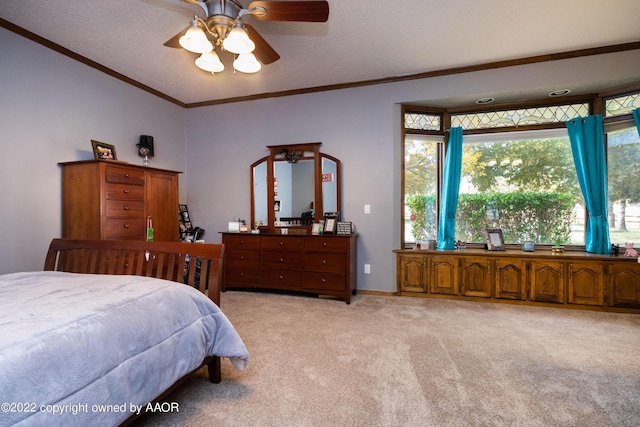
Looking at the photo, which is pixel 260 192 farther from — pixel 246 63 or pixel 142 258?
pixel 142 258

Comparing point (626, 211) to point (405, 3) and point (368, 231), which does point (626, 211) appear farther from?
point (405, 3)

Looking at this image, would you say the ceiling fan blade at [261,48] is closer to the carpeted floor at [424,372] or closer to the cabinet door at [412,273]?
the carpeted floor at [424,372]

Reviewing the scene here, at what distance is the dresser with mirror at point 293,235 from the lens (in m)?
3.78

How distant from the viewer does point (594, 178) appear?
359cm

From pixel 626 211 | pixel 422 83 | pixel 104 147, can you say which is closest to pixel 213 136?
pixel 104 147

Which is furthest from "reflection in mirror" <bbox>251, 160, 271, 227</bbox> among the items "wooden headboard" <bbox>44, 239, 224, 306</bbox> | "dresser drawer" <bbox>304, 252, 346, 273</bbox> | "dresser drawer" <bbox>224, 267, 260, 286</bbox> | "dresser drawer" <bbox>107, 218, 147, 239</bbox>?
"wooden headboard" <bbox>44, 239, 224, 306</bbox>

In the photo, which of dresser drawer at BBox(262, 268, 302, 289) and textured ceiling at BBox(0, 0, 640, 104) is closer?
textured ceiling at BBox(0, 0, 640, 104)

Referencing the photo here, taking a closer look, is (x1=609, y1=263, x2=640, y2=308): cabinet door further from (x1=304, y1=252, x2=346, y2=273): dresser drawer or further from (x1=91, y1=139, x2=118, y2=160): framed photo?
(x1=91, y1=139, x2=118, y2=160): framed photo

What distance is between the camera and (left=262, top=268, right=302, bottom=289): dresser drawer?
393 cm

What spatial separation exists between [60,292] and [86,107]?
295 cm

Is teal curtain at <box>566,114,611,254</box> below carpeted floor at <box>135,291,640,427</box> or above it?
above

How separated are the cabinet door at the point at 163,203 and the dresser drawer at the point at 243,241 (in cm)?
68

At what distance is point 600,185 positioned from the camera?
141 inches

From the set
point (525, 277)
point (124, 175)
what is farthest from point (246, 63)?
point (525, 277)
